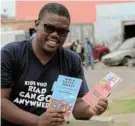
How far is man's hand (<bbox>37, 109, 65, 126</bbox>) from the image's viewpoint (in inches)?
92.2

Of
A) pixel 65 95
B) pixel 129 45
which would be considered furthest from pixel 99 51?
pixel 65 95

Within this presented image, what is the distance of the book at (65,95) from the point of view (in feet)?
7.78

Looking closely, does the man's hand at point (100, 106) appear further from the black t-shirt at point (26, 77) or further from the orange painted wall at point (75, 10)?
the orange painted wall at point (75, 10)

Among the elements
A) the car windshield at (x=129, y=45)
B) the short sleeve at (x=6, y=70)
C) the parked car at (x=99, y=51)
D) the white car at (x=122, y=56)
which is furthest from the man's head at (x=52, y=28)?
the parked car at (x=99, y=51)

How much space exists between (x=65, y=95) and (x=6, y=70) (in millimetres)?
417

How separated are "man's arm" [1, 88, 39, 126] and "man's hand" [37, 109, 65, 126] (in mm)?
87

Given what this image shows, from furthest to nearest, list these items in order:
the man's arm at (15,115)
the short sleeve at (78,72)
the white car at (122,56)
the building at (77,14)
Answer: the building at (77,14), the white car at (122,56), the short sleeve at (78,72), the man's arm at (15,115)

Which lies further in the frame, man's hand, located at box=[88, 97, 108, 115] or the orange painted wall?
the orange painted wall

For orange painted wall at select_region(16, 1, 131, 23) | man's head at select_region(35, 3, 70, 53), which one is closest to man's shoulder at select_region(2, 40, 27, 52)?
man's head at select_region(35, 3, 70, 53)

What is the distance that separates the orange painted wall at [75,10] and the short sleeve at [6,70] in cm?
2735

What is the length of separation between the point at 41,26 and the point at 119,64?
19.2 meters

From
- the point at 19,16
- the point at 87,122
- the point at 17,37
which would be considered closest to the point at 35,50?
the point at 87,122

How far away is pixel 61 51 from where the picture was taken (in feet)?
9.08

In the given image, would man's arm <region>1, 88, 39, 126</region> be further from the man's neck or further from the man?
the man's neck
